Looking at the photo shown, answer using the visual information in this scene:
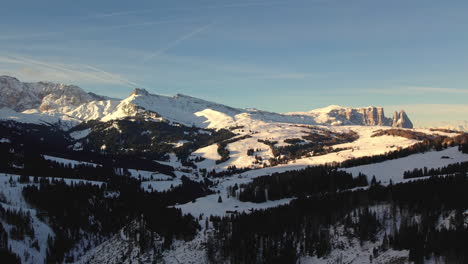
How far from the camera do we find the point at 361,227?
117 metres

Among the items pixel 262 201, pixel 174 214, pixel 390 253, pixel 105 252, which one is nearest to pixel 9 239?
pixel 105 252

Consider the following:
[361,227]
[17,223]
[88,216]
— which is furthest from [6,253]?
[361,227]

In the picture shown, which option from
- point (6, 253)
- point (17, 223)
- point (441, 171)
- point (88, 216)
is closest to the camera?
point (6, 253)

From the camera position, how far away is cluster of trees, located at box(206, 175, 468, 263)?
9769 cm

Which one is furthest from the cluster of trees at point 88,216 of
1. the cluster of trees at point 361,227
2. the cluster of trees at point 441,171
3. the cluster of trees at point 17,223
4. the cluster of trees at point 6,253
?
the cluster of trees at point 441,171

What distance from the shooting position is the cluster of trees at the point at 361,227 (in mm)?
97688

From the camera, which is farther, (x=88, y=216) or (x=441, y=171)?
(x=441, y=171)

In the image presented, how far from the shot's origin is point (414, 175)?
624 feet

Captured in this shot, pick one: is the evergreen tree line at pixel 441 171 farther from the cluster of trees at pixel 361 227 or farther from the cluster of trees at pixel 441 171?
the cluster of trees at pixel 361 227

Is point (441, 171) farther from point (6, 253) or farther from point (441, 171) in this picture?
point (6, 253)

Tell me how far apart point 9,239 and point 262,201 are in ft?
378

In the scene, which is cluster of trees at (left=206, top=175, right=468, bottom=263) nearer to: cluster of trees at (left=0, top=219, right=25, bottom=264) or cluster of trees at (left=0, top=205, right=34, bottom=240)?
cluster of trees at (left=0, top=219, right=25, bottom=264)

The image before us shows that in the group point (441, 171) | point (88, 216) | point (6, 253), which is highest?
point (441, 171)

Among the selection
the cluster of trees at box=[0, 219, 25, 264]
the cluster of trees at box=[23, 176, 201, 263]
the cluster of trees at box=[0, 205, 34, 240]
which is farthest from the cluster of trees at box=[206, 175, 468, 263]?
the cluster of trees at box=[0, 205, 34, 240]
